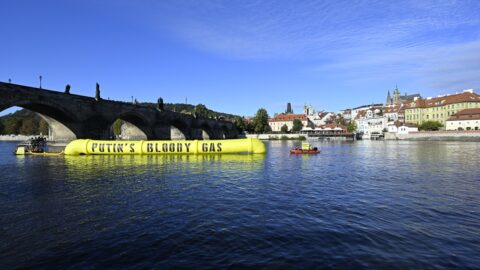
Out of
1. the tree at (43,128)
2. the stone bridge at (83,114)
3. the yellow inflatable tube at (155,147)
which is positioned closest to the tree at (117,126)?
the tree at (43,128)

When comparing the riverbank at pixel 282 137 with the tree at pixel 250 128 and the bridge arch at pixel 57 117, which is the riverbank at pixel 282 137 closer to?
the tree at pixel 250 128

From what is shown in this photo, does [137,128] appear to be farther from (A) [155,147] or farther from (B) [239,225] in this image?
(B) [239,225]

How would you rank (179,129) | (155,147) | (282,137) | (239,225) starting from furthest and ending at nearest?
(282,137)
(179,129)
(155,147)
(239,225)

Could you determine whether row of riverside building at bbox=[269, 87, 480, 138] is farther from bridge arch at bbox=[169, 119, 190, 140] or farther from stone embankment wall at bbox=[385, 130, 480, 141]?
bridge arch at bbox=[169, 119, 190, 140]

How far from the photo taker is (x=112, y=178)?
73.9 ft

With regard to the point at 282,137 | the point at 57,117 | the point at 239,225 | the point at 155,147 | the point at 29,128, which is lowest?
the point at 239,225

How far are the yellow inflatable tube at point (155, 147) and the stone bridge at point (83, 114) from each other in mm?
6025

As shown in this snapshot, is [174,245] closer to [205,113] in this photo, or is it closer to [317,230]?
[317,230]

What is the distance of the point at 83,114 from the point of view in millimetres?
48156

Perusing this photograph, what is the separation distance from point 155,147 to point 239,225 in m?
33.4

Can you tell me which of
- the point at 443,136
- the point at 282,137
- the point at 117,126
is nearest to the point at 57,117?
the point at 117,126

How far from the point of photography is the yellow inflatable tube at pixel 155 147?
4216 cm

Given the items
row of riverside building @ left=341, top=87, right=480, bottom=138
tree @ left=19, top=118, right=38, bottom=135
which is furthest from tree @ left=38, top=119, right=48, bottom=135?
row of riverside building @ left=341, top=87, right=480, bottom=138

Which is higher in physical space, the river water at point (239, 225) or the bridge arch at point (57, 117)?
the bridge arch at point (57, 117)
